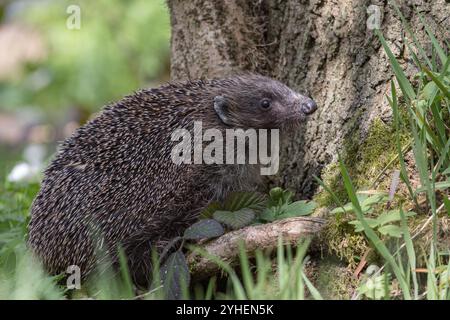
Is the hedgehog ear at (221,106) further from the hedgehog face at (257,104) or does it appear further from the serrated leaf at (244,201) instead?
the serrated leaf at (244,201)

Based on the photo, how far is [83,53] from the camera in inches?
444

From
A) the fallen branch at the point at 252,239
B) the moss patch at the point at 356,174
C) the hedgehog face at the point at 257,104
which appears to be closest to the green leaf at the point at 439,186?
the moss patch at the point at 356,174

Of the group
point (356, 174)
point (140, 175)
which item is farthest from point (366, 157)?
point (140, 175)

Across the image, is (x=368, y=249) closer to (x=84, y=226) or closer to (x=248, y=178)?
(x=248, y=178)

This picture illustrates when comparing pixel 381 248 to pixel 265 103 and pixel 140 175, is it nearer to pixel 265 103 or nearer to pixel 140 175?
pixel 140 175

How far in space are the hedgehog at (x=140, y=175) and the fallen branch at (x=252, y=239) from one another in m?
0.35

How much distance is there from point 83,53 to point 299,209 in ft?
24.2

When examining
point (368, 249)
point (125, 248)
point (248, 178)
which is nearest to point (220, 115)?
point (248, 178)

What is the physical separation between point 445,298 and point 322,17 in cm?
242

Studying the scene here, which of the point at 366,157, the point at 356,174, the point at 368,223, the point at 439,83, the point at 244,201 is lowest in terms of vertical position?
the point at 368,223

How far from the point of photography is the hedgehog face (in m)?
5.37

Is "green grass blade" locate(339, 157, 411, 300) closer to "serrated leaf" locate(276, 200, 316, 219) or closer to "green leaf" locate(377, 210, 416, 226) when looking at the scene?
"green leaf" locate(377, 210, 416, 226)

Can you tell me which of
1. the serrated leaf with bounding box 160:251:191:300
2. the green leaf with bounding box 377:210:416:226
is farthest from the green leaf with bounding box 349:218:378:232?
the serrated leaf with bounding box 160:251:191:300

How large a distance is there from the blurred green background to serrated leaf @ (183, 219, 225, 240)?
6209 millimetres
